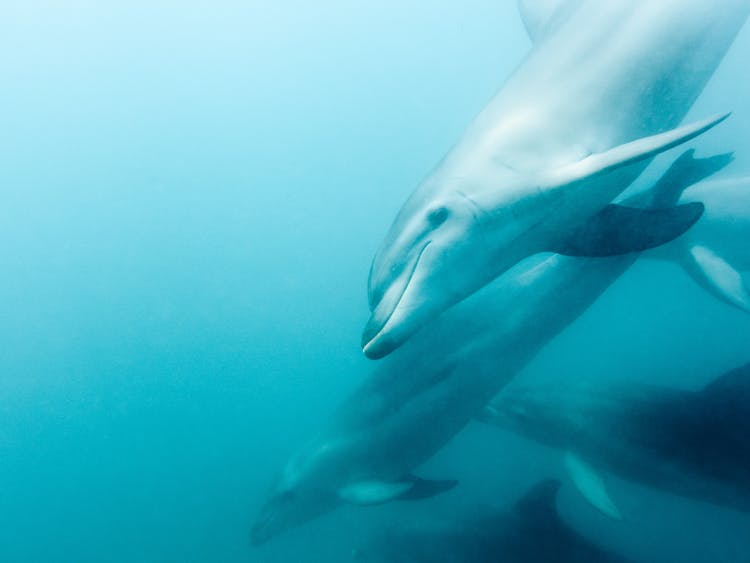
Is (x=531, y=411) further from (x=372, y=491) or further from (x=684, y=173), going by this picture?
(x=684, y=173)

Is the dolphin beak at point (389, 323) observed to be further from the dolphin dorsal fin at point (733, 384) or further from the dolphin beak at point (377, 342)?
the dolphin dorsal fin at point (733, 384)

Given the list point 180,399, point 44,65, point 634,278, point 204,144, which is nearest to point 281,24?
point 204,144

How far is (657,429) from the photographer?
20.0ft

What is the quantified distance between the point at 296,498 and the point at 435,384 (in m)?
2.71

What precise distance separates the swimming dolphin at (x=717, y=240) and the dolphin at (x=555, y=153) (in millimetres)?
3069

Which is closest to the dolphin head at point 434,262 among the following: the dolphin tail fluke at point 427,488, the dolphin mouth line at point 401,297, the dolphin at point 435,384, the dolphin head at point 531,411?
the dolphin mouth line at point 401,297

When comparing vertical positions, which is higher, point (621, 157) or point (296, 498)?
point (621, 157)

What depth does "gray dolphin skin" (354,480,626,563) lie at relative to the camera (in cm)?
639

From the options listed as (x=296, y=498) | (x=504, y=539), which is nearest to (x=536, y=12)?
(x=504, y=539)

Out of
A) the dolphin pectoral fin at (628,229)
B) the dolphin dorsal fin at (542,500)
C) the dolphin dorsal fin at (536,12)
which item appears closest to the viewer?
the dolphin pectoral fin at (628,229)

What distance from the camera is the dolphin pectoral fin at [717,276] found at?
6.52 meters

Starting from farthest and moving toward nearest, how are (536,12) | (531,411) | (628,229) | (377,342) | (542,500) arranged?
(531,411)
(542,500)
(536,12)
(628,229)
(377,342)

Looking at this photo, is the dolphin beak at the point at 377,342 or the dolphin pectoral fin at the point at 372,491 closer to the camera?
the dolphin beak at the point at 377,342

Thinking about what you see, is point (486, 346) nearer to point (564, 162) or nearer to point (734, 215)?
point (564, 162)
